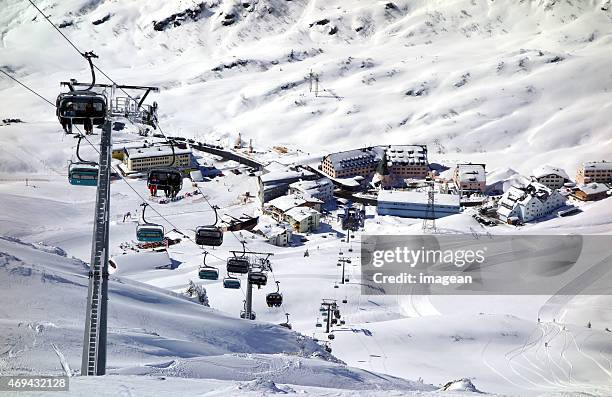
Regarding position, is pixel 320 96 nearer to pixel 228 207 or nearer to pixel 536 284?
pixel 228 207

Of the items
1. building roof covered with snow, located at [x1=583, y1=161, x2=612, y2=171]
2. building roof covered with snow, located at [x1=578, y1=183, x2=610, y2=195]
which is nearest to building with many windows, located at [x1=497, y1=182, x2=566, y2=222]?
building roof covered with snow, located at [x1=578, y1=183, x2=610, y2=195]

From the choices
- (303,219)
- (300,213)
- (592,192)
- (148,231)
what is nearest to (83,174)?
(148,231)

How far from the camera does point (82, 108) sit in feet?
31.5

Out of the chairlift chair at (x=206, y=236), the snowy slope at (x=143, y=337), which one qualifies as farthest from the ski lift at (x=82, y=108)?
the chairlift chair at (x=206, y=236)

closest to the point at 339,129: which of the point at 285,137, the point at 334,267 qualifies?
the point at 285,137

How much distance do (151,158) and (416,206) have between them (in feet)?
66.2

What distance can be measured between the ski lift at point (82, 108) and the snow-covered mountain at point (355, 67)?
4745 centimetres

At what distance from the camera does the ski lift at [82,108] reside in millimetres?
9516

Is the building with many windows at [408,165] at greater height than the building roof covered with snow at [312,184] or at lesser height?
greater

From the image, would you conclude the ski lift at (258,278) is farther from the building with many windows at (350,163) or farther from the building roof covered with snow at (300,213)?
the building with many windows at (350,163)

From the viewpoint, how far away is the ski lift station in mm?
43562

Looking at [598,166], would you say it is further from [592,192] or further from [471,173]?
[471,173]

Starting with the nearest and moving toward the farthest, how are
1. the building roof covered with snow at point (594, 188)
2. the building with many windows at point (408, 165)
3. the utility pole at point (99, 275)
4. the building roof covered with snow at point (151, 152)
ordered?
the utility pole at point (99, 275)
the building roof covered with snow at point (594, 188)
the building roof covered with snow at point (151, 152)
the building with many windows at point (408, 165)

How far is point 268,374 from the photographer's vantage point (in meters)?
12.5
